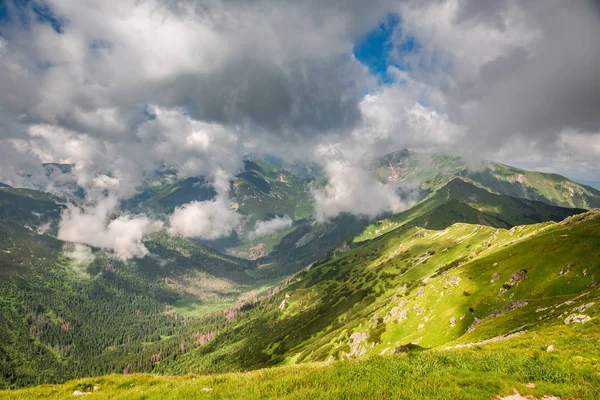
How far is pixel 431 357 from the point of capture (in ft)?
64.2

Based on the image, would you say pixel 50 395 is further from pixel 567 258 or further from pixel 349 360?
pixel 567 258

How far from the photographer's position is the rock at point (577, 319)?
37291mm

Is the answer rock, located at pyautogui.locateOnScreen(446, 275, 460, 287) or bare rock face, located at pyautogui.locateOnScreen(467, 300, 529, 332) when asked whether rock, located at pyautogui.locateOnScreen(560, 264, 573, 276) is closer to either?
bare rock face, located at pyautogui.locateOnScreen(467, 300, 529, 332)

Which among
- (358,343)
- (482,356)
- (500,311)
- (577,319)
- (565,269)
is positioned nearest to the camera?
(482,356)

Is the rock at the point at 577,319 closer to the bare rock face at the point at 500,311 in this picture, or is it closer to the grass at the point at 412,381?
the grass at the point at 412,381

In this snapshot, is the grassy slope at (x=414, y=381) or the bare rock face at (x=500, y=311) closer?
the grassy slope at (x=414, y=381)

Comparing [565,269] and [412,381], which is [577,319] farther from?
[565,269]

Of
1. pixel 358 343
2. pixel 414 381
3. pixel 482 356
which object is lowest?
pixel 358 343

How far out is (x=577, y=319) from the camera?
38.9 meters

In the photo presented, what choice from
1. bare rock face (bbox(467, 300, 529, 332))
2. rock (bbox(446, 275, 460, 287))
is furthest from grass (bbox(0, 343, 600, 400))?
rock (bbox(446, 275, 460, 287))

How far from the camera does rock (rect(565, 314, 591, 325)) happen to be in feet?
122

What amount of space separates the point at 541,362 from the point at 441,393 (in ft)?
34.9

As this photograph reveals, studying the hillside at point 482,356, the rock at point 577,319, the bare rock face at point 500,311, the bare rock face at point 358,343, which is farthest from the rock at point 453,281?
the rock at point 577,319

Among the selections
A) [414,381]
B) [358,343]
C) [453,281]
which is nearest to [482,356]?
[414,381]
